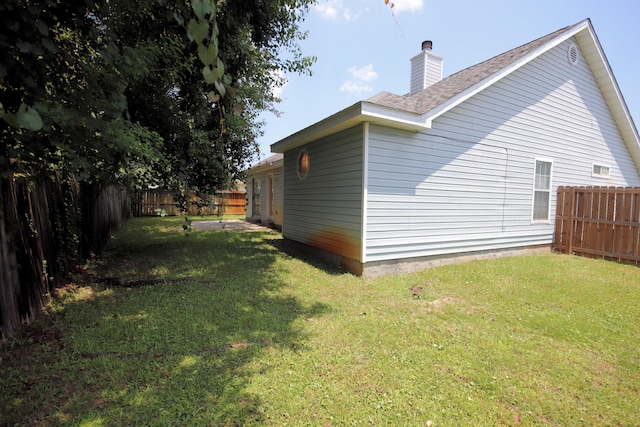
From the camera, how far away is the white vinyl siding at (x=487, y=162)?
5.75 m

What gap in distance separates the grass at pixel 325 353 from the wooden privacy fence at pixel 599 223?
7.74 ft

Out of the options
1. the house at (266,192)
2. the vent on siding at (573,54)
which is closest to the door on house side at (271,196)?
the house at (266,192)

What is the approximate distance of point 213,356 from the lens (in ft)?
9.44

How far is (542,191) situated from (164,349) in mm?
9204

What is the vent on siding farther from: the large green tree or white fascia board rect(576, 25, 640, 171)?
the large green tree

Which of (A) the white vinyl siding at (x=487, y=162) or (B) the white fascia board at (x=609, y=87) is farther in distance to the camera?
(B) the white fascia board at (x=609, y=87)

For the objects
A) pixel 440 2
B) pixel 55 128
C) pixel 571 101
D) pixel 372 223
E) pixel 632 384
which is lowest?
pixel 632 384

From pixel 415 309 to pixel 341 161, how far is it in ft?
10.8

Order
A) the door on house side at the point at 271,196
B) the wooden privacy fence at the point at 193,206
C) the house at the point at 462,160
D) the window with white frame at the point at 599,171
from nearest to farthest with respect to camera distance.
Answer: the house at the point at 462,160, the window with white frame at the point at 599,171, the door on house side at the point at 271,196, the wooden privacy fence at the point at 193,206

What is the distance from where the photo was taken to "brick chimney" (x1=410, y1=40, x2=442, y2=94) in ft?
32.6

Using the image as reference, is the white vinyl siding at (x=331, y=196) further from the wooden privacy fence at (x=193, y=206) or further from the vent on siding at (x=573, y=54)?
the wooden privacy fence at (x=193, y=206)

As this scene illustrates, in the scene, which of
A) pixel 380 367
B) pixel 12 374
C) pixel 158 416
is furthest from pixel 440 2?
pixel 12 374

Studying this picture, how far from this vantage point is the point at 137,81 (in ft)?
12.2

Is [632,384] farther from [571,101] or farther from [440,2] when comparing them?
[571,101]
